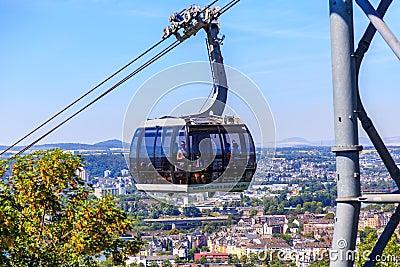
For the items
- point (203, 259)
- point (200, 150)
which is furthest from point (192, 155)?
point (203, 259)

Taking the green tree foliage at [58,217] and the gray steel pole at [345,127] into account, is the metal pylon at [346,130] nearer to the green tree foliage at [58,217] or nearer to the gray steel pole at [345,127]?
the gray steel pole at [345,127]

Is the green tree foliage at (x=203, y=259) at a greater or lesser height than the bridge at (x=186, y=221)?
lesser

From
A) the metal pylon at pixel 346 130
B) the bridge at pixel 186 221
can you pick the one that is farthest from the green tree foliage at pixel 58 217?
the bridge at pixel 186 221

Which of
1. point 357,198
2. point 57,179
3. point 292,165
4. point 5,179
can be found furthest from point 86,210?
point 292,165

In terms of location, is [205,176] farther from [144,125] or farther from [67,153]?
[67,153]

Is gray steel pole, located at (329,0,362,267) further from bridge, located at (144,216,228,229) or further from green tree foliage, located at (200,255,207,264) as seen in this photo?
bridge, located at (144,216,228,229)

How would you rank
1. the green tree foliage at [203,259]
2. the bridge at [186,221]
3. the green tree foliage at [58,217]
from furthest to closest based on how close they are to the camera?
the bridge at [186,221], the green tree foliage at [203,259], the green tree foliage at [58,217]
